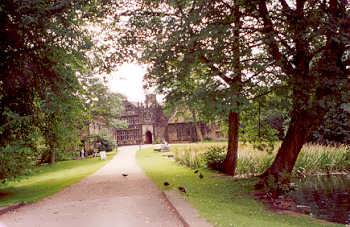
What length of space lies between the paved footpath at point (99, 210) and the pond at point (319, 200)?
440cm

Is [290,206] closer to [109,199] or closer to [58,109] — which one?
[109,199]

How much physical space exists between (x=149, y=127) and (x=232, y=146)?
6508cm

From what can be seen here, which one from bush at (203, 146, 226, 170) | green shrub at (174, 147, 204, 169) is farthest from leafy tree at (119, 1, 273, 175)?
green shrub at (174, 147, 204, 169)

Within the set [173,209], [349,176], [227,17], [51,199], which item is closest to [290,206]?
[173,209]

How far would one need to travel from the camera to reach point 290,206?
599 inches

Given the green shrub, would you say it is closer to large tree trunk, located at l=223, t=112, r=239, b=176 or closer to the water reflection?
large tree trunk, located at l=223, t=112, r=239, b=176

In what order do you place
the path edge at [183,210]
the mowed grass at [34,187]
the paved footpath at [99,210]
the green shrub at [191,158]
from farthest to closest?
the green shrub at [191,158]
the mowed grass at [34,187]
the paved footpath at [99,210]
the path edge at [183,210]

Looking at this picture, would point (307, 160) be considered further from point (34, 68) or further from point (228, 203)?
point (34, 68)

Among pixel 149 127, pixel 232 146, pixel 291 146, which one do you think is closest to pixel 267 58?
pixel 291 146

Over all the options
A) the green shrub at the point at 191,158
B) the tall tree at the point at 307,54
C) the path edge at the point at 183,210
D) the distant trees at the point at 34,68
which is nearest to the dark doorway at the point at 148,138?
the green shrub at the point at 191,158

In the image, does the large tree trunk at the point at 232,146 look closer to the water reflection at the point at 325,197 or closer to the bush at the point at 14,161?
the water reflection at the point at 325,197

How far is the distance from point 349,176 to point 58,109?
1668 cm

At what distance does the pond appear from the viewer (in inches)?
571

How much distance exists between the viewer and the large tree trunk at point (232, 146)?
2355cm
